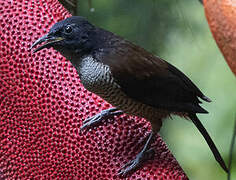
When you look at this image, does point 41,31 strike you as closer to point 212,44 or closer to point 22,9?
point 22,9

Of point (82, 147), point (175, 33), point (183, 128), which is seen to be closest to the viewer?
point (82, 147)

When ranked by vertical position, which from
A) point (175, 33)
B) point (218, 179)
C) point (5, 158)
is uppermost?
point (175, 33)

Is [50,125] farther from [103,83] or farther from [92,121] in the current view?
[103,83]

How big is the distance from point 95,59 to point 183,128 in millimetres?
1044

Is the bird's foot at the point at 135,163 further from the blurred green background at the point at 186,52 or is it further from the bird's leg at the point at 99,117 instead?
the blurred green background at the point at 186,52

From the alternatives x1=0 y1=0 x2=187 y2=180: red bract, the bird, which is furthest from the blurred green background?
the bird

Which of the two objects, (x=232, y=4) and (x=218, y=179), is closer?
(x=232, y=4)

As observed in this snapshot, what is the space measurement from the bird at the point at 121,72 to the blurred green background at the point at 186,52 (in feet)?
1.10

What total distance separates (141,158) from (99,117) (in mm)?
131

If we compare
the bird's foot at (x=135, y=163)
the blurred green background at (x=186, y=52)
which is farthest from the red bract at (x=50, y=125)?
the blurred green background at (x=186, y=52)

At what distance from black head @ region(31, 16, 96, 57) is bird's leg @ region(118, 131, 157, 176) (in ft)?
0.81

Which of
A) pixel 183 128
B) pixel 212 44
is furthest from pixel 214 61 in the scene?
pixel 183 128

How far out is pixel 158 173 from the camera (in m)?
1.03

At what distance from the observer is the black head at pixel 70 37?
36.7 inches
